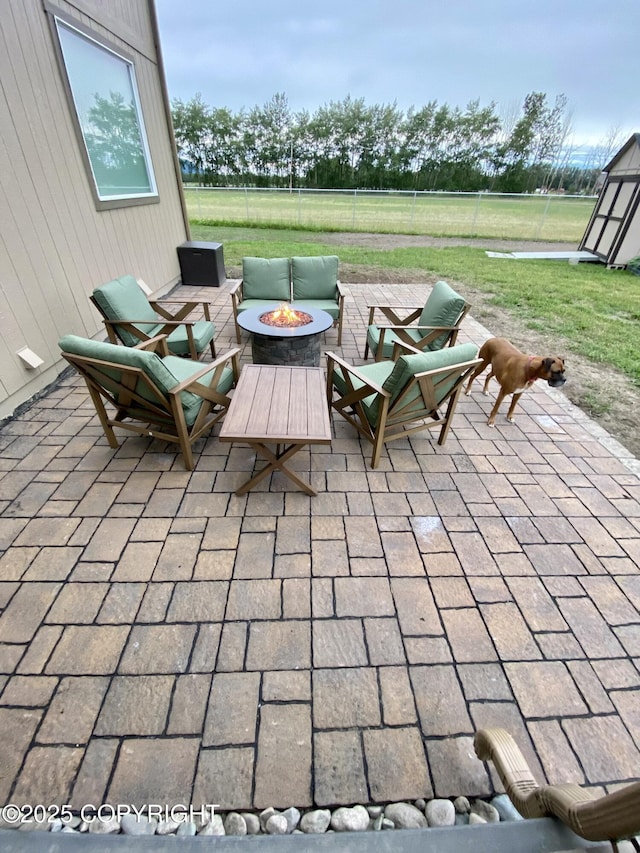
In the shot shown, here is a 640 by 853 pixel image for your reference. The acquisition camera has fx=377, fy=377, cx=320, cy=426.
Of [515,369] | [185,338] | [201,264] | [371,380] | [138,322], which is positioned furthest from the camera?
[201,264]

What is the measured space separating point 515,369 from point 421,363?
1.17 m

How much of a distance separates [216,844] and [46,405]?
322 cm

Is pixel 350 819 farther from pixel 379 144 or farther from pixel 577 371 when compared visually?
pixel 379 144

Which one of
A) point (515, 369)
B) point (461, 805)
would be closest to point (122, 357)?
point (461, 805)

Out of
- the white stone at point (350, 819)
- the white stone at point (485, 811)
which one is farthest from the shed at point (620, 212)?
the white stone at point (350, 819)

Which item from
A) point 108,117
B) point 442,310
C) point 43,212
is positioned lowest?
point 442,310

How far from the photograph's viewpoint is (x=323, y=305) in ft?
14.1

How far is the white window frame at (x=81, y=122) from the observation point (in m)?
3.42

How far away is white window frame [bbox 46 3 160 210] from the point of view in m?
3.42

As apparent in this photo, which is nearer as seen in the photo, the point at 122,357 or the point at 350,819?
the point at 350,819

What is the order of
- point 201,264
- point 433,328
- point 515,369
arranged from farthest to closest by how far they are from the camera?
point 201,264 → point 433,328 → point 515,369

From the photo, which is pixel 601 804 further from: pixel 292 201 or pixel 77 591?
pixel 292 201

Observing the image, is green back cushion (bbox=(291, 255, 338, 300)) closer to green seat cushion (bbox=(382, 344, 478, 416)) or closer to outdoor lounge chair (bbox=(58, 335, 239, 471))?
outdoor lounge chair (bbox=(58, 335, 239, 471))

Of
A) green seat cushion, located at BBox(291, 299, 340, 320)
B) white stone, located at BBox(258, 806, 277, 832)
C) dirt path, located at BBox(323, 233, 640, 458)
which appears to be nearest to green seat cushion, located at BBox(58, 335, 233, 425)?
white stone, located at BBox(258, 806, 277, 832)
